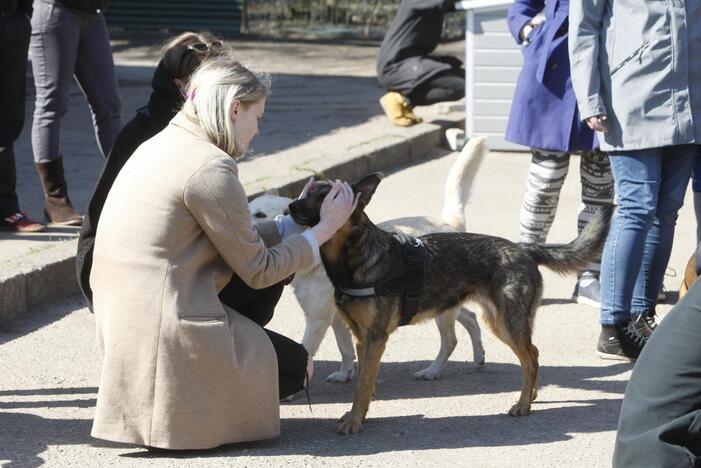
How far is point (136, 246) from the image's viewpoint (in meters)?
4.00

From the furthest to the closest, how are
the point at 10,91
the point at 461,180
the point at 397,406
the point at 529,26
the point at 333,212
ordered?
the point at 10,91
the point at 529,26
the point at 461,180
the point at 397,406
the point at 333,212

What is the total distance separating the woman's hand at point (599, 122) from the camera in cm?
506

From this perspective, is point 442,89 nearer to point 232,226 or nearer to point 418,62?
point 418,62

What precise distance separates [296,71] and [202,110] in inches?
404

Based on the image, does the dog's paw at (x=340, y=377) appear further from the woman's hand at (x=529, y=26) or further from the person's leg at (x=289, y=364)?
the woman's hand at (x=529, y=26)

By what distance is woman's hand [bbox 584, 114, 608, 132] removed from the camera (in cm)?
506

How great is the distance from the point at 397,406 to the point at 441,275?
580 mm

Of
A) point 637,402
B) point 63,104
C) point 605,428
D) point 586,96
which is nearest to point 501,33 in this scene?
point 63,104

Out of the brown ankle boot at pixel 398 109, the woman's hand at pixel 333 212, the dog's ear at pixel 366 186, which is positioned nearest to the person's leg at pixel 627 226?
the dog's ear at pixel 366 186

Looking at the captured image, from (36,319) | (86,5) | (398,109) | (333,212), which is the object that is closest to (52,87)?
(86,5)

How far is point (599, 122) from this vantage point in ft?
16.6

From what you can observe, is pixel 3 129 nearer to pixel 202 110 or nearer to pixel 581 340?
pixel 202 110

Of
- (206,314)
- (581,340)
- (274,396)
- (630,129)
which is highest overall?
(630,129)

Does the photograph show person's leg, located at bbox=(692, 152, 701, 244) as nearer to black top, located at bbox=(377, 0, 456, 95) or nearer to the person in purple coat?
the person in purple coat
